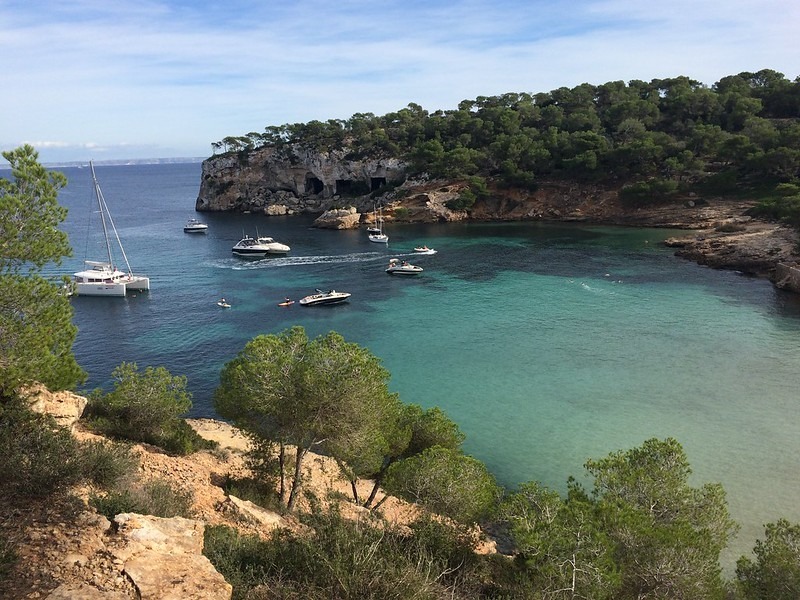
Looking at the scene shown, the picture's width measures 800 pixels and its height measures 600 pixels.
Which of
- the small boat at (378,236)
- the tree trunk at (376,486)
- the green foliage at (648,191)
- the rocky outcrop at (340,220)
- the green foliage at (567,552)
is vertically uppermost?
the green foliage at (648,191)

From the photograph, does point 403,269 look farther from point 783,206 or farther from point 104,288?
point 783,206

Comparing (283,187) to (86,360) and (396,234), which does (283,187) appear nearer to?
(396,234)

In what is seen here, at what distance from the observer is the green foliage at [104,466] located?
14.0m

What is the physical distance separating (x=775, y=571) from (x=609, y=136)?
307 ft

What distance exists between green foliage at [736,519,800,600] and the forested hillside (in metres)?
73.0

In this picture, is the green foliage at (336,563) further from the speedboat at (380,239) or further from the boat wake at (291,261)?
the speedboat at (380,239)

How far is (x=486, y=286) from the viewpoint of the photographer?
5166cm

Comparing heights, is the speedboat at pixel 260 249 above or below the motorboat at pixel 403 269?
above

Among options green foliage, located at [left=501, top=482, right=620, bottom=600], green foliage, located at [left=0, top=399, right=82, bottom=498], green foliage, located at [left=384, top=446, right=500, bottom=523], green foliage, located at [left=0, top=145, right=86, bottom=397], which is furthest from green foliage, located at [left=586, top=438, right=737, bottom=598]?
green foliage, located at [left=0, top=145, right=86, bottom=397]

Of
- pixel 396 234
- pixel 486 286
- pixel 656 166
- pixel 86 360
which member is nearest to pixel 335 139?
pixel 396 234

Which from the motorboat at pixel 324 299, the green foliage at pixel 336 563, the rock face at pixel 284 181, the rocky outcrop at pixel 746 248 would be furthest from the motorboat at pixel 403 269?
the rock face at pixel 284 181

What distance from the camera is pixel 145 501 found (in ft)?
42.7

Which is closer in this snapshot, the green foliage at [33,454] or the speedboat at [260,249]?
the green foliage at [33,454]

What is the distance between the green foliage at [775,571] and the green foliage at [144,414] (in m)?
18.2
